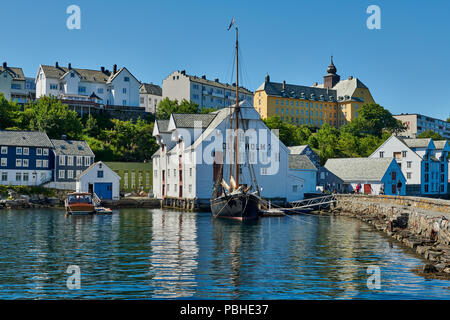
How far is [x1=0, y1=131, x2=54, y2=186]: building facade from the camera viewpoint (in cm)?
8231

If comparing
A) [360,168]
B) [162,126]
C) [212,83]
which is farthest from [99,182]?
[212,83]

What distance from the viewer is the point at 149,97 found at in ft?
487

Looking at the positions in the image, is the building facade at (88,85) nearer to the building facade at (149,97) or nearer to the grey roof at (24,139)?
the building facade at (149,97)

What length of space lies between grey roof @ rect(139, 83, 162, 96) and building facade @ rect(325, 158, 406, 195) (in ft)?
245

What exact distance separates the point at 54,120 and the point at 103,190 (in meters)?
30.4

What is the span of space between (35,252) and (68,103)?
92599mm

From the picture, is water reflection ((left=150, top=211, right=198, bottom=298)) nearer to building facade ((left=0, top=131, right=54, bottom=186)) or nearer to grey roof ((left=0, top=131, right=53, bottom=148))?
building facade ((left=0, top=131, right=54, bottom=186))

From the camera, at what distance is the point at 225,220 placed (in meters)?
53.5

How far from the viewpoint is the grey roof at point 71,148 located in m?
86.3

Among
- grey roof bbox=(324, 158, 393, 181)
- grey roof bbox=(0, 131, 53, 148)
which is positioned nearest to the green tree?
grey roof bbox=(0, 131, 53, 148)

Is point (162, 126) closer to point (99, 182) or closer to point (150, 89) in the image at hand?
point (99, 182)

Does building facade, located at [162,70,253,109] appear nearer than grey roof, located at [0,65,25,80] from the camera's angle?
No
